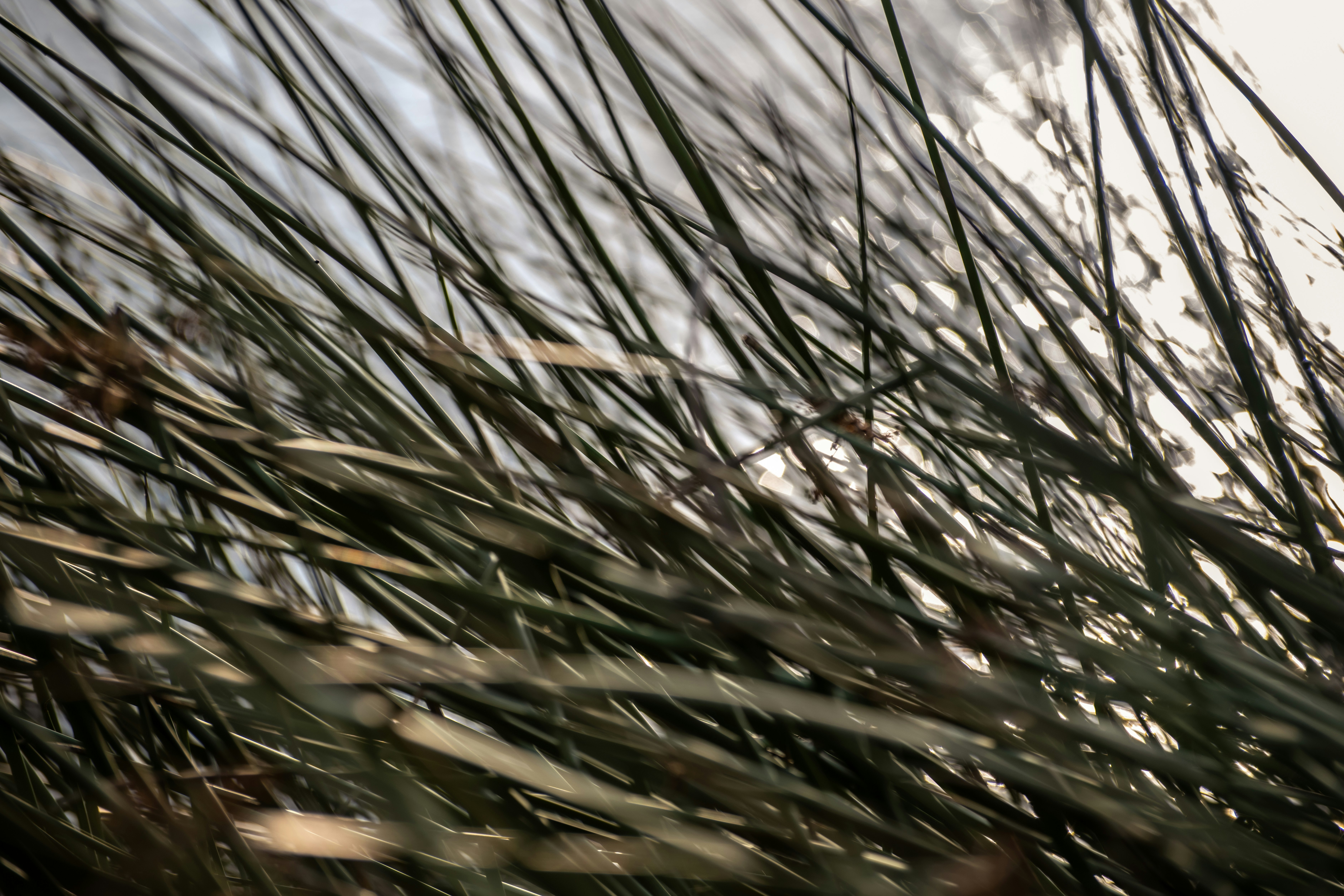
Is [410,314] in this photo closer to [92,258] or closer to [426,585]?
[426,585]

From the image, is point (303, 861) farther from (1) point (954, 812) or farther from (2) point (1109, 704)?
(2) point (1109, 704)

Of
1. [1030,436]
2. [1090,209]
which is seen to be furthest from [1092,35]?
[1090,209]

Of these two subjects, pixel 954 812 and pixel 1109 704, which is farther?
pixel 1109 704

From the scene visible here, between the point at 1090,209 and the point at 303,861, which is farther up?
the point at 1090,209

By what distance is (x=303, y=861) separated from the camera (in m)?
0.29

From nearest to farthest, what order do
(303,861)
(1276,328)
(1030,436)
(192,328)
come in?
(1030,436)
(303,861)
(192,328)
(1276,328)

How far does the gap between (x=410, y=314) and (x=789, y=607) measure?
17cm

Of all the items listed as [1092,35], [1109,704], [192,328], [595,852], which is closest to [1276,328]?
[1109,704]

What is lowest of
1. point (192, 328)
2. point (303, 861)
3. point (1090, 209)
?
point (303, 861)

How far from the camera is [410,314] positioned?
0.27 metres

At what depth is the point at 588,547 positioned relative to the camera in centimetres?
27

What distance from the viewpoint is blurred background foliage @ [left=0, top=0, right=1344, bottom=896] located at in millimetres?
212

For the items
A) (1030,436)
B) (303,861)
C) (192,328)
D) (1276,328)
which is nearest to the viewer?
(1030,436)

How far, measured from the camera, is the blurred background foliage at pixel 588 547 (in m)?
0.21
